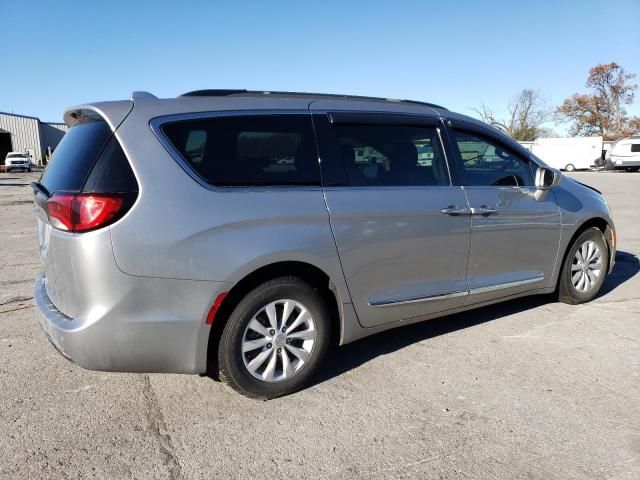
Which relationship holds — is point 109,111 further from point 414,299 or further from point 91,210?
point 414,299

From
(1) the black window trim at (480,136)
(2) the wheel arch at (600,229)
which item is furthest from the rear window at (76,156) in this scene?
(2) the wheel arch at (600,229)

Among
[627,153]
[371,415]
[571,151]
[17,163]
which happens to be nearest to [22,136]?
[17,163]

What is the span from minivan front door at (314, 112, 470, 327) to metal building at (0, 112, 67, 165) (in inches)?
2192

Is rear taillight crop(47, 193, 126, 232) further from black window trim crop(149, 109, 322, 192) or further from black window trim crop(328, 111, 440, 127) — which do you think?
black window trim crop(328, 111, 440, 127)

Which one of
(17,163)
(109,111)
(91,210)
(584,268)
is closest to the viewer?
(91,210)

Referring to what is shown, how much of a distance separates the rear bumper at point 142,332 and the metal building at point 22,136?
5586cm

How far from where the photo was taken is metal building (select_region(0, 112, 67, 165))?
51.4m

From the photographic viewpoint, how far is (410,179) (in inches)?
141

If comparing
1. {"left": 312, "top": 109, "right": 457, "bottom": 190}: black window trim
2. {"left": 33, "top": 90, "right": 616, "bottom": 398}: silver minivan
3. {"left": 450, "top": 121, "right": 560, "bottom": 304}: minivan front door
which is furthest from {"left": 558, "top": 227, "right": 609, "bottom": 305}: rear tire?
{"left": 312, "top": 109, "right": 457, "bottom": 190}: black window trim

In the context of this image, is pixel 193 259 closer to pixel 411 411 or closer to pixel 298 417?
pixel 298 417

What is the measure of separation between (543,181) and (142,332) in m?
3.45

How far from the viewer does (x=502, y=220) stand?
3939mm

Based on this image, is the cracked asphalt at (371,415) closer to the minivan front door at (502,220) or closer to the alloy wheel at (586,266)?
the minivan front door at (502,220)

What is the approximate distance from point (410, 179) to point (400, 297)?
0.85m
